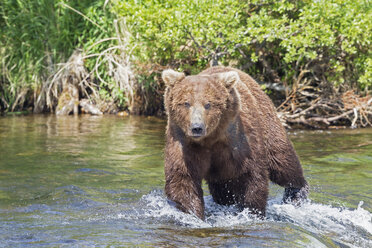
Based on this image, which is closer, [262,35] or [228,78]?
[228,78]

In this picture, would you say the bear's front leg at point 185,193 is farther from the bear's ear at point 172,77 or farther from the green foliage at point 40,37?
the green foliage at point 40,37

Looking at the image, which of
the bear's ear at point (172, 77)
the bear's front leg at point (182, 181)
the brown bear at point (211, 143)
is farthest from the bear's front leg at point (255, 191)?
the bear's ear at point (172, 77)

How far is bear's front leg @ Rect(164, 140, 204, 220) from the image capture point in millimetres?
4629

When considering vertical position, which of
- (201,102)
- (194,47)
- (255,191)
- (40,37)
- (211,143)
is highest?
(40,37)

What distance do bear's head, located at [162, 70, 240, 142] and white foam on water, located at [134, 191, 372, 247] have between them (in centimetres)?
75

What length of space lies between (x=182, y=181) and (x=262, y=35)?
5.81 metres

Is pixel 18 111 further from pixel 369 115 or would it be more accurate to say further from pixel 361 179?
pixel 361 179

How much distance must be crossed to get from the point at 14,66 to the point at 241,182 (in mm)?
10793

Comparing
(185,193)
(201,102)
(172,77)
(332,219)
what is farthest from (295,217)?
(172,77)

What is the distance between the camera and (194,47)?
36.6 feet

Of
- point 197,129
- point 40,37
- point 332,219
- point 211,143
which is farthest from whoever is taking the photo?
point 40,37

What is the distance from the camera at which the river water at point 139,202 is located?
14.3ft

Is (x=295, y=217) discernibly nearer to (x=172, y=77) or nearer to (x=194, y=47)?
(x=172, y=77)

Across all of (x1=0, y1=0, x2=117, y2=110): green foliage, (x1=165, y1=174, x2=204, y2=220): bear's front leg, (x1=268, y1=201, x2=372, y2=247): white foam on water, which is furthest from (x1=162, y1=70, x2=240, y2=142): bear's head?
(x1=0, y1=0, x2=117, y2=110): green foliage
